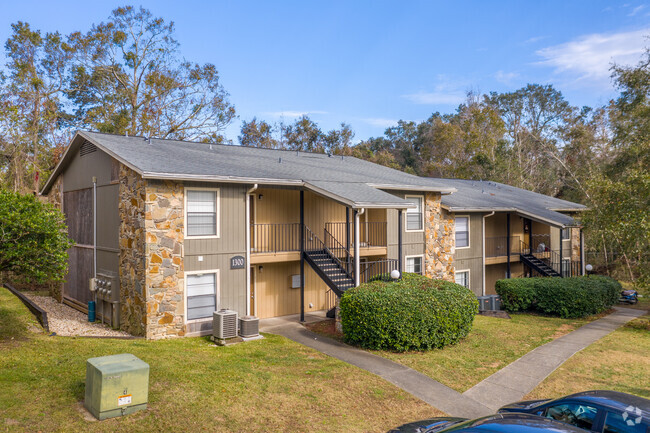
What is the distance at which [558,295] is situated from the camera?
724 inches

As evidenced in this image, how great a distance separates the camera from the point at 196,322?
13234 mm

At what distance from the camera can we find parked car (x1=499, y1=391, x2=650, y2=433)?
5.42m

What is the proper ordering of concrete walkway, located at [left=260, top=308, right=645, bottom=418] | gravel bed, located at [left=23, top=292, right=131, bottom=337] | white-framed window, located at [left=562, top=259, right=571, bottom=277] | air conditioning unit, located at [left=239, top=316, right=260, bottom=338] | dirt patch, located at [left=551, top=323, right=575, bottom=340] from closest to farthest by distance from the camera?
1. concrete walkway, located at [left=260, top=308, right=645, bottom=418]
2. air conditioning unit, located at [left=239, top=316, right=260, bottom=338]
3. gravel bed, located at [left=23, top=292, right=131, bottom=337]
4. dirt patch, located at [left=551, top=323, right=575, bottom=340]
5. white-framed window, located at [left=562, top=259, right=571, bottom=277]

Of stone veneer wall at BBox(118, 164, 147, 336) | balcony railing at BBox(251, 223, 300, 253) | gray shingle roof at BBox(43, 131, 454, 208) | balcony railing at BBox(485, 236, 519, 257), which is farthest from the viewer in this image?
balcony railing at BBox(485, 236, 519, 257)

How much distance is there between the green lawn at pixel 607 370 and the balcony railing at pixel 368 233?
7.70m

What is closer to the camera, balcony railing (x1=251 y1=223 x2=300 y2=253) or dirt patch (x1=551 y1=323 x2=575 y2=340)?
dirt patch (x1=551 y1=323 x2=575 y2=340)

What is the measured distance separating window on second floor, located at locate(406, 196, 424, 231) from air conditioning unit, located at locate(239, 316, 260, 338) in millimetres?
8009

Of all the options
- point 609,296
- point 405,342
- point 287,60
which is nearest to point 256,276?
point 405,342

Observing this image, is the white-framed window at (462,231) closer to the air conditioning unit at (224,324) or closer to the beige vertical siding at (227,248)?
the beige vertical siding at (227,248)

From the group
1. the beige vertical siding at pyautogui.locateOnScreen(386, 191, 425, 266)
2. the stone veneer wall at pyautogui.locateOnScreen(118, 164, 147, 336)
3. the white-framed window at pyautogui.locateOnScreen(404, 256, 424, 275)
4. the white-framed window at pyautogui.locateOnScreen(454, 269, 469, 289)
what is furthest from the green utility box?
the white-framed window at pyautogui.locateOnScreen(454, 269, 469, 289)

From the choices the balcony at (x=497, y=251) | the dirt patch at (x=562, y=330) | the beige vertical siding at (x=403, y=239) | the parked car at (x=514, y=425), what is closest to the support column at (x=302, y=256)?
the beige vertical siding at (x=403, y=239)

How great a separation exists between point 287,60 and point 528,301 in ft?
69.9

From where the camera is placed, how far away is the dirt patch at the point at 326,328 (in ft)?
45.3

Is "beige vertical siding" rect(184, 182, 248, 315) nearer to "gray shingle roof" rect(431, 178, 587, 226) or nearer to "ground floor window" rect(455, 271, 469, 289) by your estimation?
"gray shingle roof" rect(431, 178, 587, 226)
